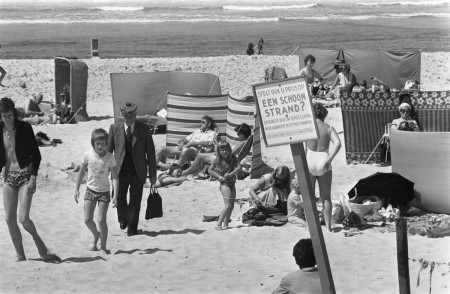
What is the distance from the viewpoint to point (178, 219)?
35.3ft

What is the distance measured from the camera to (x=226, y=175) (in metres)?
10.2

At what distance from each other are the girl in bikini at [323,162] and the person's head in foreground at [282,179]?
75 centimetres

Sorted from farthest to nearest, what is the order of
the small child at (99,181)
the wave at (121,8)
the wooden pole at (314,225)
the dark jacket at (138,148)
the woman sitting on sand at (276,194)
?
the wave at (121,8)
the woman sitting on sand at (276,194)
the dark jacket at (138,148)
the small child at (99,181)
the wooden pole at (314,225)

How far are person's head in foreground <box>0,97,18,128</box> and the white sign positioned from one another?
310 centimetres

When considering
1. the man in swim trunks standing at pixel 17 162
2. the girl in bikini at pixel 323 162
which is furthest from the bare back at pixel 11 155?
the girl in bikini at pixel 323 162

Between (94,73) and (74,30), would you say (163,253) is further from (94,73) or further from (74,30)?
(74,30)

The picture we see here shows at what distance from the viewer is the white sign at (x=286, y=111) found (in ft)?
19.4

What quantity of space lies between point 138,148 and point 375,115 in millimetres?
4622

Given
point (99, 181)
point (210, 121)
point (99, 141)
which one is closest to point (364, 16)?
point (210, 121)

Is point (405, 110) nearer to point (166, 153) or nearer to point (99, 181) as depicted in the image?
point (166, 153)

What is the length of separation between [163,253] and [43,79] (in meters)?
15.9

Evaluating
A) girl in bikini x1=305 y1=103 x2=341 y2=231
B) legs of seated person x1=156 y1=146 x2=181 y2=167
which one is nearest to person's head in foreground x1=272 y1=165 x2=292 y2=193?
girl in bikini x1=305 y1=103 x2=341 y2=231

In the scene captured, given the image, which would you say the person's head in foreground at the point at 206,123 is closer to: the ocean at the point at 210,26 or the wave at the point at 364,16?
the ocean at the point at 210,26

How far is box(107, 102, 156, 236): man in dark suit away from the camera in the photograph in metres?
9.71
